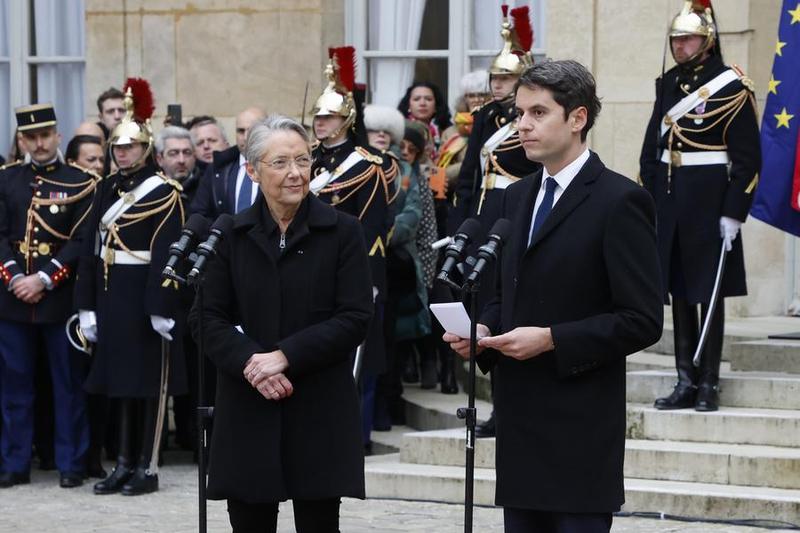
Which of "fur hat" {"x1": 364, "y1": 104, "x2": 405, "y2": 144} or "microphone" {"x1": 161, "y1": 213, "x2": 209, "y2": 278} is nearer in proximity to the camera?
"microphone" {"x1": 161, "y1": 213, "x2": 209, "y2": 278}

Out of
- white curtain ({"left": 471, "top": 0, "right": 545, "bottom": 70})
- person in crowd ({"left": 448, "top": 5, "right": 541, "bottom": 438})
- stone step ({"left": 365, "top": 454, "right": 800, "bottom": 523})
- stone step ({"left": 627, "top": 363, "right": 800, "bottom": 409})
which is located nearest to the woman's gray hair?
stone step ({"left": 365, "top": 454, "right": 800, "bottom": 523})

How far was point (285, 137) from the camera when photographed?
18.3ft

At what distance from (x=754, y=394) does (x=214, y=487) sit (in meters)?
4.13

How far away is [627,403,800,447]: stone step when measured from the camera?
8484 millimetres

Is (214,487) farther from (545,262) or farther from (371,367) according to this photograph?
(371,367)

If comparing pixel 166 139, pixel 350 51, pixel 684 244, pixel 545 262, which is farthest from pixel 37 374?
pixel 545 262

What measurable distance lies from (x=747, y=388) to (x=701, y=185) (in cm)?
104

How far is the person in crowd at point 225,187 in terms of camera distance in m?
9.85

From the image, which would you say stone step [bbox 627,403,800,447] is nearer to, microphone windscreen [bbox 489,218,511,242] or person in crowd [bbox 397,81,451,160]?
person in crowd [bbox 397,81,451,160]

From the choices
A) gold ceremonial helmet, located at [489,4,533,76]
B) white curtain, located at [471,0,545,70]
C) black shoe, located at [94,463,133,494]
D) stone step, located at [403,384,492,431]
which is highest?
white curtain, located at [471,0,545,70]

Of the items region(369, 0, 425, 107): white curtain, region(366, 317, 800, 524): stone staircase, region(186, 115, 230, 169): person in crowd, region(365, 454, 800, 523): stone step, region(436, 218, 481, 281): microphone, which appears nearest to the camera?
region(436, 218, 481, 281): microphone

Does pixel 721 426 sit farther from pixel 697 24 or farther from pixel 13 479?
pixel 13 479

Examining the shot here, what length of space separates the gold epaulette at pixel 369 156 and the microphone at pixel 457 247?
4.47 meters

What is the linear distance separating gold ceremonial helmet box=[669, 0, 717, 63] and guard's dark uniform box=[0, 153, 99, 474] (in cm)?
331
